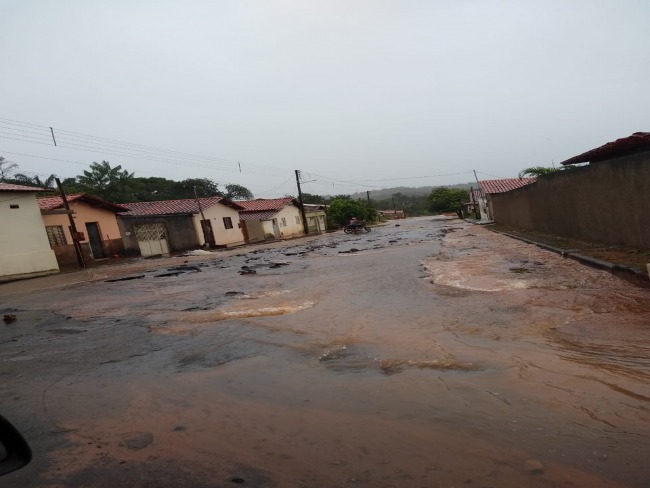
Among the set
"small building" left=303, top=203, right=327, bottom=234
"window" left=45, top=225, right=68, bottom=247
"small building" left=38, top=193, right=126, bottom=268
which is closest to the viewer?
"window" left=45, top=225, right=68, bottom=247

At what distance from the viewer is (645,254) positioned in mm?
7684

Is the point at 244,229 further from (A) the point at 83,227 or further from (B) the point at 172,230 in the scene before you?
(A) the point at 83,227

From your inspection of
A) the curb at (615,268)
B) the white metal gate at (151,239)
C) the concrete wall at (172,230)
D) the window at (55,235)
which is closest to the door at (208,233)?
the concrete wall at (172,230)

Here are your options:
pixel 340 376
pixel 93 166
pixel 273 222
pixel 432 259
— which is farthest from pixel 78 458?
pixel 93 166

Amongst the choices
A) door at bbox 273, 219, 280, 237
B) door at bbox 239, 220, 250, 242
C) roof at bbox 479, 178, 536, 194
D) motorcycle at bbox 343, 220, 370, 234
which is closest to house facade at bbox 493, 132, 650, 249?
roof at bbox 479, 178, 536, 194

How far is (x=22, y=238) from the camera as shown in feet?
63.6

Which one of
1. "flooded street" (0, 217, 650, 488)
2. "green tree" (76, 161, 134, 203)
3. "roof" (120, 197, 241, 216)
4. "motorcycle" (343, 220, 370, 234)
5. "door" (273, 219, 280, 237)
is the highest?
"green tree" (76, 161, 134, 203)

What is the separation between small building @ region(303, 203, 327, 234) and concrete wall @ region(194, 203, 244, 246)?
13.0m

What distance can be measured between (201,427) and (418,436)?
1605 millimetres

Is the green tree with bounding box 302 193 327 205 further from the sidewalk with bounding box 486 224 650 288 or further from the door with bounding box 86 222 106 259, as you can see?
the sidewalk with bounding box 486 224 650 288

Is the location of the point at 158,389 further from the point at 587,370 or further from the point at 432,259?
the point at 432,259

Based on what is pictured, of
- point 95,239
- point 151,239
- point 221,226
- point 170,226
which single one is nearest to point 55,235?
point 95,239

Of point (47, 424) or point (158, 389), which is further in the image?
point (158, 389)

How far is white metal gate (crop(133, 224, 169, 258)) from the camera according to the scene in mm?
29422
